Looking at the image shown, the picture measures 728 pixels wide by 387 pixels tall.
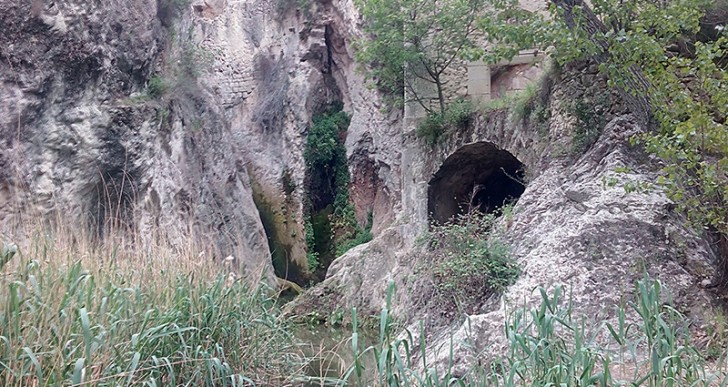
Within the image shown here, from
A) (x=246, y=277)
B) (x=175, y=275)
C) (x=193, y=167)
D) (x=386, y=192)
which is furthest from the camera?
(x=386, y=192)

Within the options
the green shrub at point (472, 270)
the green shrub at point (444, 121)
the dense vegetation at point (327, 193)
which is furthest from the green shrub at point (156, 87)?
the green shrub at point (472, 270)

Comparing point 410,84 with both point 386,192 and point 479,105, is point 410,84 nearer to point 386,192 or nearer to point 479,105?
point 479,105

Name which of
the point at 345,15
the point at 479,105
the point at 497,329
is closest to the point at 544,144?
the point at 479,105

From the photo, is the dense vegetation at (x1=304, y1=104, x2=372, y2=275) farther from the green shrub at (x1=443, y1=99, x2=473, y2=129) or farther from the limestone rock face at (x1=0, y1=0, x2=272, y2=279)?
the green shrub at (x1=443, y1=99, x2=473, y2=129)

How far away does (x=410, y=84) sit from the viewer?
11766 millimetres

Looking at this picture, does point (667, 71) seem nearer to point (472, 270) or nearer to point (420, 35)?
point (472, 270)

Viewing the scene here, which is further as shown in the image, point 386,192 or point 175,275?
point 386,192

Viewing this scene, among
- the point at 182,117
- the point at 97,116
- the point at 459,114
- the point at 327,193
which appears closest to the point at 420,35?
the point at 459,114

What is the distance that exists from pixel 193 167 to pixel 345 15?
640 cm

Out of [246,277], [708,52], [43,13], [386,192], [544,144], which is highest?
[43,13]

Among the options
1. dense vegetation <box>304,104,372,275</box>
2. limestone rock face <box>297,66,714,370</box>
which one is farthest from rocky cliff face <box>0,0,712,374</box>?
dense vegetation <box>304,104,372,275</box>

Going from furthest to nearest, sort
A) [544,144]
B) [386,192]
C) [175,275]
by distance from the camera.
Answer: [386,192] → [544,144] → [175,275]

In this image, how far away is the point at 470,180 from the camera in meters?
12.4

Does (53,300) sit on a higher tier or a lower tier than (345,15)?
lower
